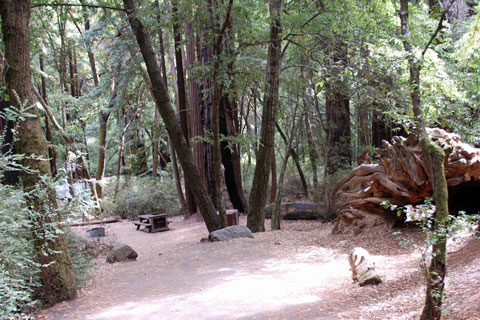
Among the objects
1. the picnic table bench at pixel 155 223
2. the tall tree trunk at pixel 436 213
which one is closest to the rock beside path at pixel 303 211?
the picnic table bench at pixel 155 223

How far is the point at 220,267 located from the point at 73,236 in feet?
8.43

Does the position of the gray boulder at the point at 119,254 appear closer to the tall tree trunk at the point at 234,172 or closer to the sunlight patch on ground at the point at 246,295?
the sunlight patch on ground at the point at 246,295

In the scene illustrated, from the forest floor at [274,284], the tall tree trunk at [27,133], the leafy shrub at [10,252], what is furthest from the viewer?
the tall tree trunk at [27,133]

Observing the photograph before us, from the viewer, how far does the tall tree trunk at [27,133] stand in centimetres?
490

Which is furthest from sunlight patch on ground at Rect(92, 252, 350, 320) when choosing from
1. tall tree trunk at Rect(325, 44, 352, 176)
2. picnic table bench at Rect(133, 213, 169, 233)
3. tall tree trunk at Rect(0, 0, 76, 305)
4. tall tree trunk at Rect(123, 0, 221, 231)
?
picnic table bench at Rect(133, 213, 169, 233)

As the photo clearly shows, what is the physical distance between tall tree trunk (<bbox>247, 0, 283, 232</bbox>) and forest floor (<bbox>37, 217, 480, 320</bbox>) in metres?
1.75

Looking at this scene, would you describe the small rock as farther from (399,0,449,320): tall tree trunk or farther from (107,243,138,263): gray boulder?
(399,0,449,320): tall tree trunk

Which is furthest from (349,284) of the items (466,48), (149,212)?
(149,212)

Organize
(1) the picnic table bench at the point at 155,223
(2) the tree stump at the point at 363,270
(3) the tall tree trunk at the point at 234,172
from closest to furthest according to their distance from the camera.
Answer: (2) the tree stump at the point at 363,270
(1) the picnic table bench at the point at 155,223
(3) the tall tree trunk at the point at 234,172

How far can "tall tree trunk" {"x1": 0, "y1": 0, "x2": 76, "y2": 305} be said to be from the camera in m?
4.90

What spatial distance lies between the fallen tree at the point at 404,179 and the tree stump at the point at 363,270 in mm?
1570

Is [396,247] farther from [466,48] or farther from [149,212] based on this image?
[149,212]

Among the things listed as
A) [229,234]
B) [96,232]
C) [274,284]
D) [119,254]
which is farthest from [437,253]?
[96,232]

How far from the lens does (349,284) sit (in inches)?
192
